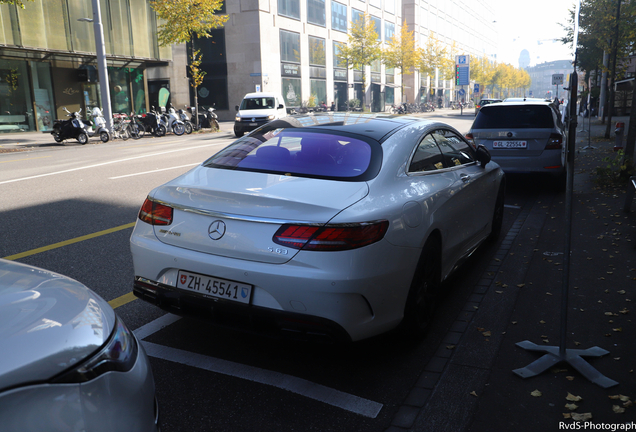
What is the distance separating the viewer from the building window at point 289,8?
44312 mm

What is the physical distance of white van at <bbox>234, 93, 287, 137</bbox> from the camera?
23.8m

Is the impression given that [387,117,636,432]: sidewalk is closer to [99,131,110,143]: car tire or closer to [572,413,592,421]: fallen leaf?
[572,413,592,421]: fallen leaf

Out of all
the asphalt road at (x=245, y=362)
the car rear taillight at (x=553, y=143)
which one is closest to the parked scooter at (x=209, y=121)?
the car rear taillight at (x=553, y=143)

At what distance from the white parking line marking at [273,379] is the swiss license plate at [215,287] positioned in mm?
510

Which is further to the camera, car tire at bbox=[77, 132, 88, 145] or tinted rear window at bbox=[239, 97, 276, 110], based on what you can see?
tinted rear window at bbox=[239, 97, 276, 110]

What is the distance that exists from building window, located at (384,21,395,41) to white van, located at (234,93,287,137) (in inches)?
1763

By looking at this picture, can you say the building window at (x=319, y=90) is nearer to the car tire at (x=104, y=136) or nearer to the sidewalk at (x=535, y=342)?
the car tire at (x=104, y=136)

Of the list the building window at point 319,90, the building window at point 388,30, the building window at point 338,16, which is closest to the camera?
the building window at point 319,90

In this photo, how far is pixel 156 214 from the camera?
3326 millimetres

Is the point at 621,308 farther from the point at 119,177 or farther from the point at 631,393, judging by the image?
the point at 119,177

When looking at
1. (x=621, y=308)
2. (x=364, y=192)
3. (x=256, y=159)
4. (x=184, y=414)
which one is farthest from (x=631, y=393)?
(x=256, y=159)

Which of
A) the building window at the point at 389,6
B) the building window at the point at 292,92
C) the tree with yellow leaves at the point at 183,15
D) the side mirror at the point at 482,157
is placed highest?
the building window at the point at 389,6

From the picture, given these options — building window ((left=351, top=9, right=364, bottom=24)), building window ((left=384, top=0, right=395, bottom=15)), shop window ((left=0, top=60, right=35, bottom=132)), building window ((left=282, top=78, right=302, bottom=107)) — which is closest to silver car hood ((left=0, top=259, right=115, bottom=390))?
shop window ((left=0, top=60, right=35, bottom=132))

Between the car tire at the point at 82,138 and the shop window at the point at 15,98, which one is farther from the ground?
the shop window at the point at 15,98
